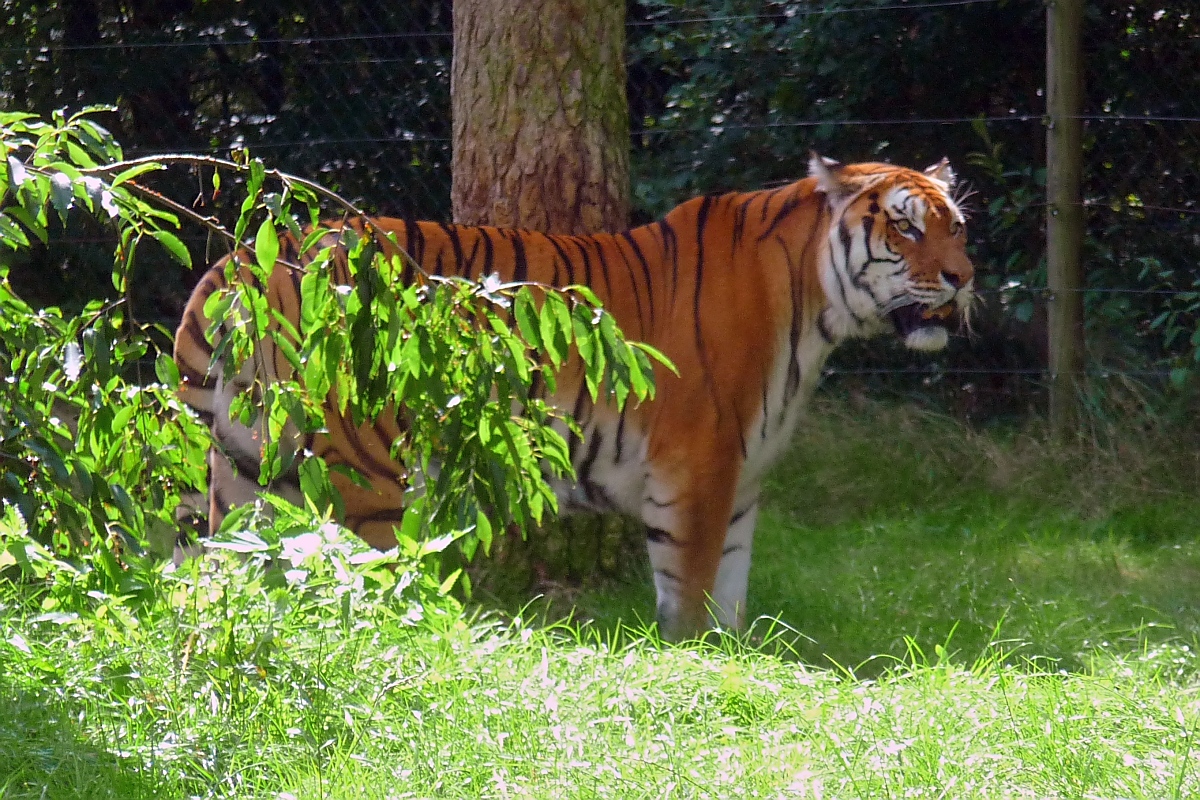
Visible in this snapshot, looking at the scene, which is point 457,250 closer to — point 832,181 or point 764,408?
point 764,408

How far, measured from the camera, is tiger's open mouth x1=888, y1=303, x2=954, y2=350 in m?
4.20

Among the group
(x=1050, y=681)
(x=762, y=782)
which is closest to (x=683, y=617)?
(x=1050, y=681)

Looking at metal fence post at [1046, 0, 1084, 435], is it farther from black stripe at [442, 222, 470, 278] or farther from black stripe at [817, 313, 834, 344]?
black stripe at [442, 222, 470, 278]

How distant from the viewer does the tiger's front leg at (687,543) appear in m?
4.10

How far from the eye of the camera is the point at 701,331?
4215 millimetres

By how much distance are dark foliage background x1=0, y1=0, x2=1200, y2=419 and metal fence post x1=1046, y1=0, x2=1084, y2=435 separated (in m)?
0.18

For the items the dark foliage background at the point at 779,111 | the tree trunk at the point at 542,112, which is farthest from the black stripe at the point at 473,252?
the dark foliage background at the point at 779,111

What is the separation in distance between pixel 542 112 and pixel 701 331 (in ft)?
3.38

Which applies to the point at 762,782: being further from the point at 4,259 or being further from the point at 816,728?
the point at 4,259

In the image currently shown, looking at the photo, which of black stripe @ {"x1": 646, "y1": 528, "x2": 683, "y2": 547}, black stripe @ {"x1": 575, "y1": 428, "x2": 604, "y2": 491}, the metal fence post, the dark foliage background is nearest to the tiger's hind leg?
black stripe @ {"x1": 646, "y1": 528, "x2": 683, "y2": 547}

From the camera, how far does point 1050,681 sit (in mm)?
3352

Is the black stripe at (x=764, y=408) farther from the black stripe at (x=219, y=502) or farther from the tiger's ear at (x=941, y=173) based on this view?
the black stripe at (x=219, y=502)

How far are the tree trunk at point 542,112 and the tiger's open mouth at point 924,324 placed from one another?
1.08 metres

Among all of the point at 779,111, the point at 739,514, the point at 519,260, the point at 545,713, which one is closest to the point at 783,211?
the point at 519,260
